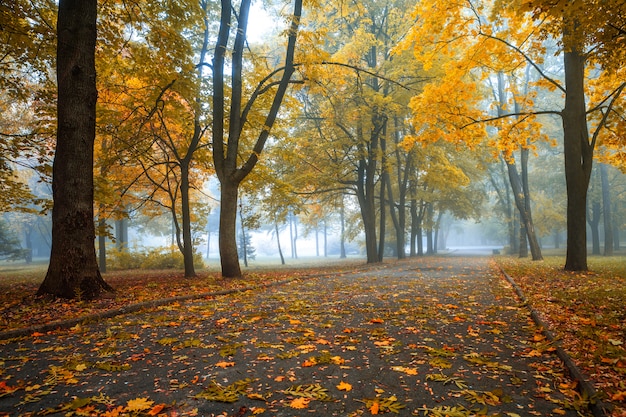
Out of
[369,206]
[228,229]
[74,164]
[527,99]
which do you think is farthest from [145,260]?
[527,99]

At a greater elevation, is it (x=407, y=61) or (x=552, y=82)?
(x=407, y=61)

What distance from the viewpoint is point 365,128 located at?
1698 cm

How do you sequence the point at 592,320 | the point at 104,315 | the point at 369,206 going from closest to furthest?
1. the point at 592,320
2. the point at 104,315
3. the point at 369,206

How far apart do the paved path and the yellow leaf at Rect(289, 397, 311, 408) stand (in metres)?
0.01

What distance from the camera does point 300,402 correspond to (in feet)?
8.91

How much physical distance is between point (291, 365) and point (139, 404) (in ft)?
4.51

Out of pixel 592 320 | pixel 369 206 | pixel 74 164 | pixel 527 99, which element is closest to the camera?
pixel 592 320

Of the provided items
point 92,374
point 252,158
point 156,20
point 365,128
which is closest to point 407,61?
point 365,128

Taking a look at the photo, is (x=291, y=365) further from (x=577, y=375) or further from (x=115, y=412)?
(x=577, y=375)

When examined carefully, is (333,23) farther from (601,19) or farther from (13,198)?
(13,198)

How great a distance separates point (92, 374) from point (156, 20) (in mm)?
9319

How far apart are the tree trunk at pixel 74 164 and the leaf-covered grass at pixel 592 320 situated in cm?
729

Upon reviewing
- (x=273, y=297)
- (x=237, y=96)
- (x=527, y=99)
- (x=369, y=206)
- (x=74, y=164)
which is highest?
(x=527, y=99)

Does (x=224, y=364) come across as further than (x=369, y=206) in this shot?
No
